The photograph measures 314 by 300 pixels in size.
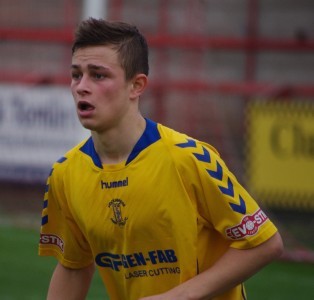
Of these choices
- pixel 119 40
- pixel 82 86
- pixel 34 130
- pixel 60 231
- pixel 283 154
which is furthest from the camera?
pixel 34 130

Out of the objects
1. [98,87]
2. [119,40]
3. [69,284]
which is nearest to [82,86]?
[98,87]

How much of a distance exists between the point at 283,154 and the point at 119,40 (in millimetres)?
7889

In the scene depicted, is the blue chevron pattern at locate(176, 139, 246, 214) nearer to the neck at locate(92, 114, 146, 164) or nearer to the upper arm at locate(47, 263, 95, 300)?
the neck at locate(92, 114, 146, 164)

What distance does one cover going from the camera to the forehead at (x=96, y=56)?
4.02 m

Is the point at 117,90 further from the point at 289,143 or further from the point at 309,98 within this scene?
the point at 309,98

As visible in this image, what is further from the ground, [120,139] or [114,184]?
[120,139]

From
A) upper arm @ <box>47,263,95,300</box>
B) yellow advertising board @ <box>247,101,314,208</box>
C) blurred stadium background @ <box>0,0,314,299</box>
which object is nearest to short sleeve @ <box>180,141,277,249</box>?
upper arm @ <box>47,263,95,300</box>

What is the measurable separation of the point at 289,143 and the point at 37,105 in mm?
3748

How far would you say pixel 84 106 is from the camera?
399 centimetres

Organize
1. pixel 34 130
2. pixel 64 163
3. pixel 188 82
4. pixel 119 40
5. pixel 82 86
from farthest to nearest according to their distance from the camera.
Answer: pixel 188 82 < pixel 34 130 < pixel 64 163 < pixel 119 40 < pixel 82 86

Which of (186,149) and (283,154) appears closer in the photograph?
(186,149)

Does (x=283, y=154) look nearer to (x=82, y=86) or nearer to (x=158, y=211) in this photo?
(x=158, y=211)

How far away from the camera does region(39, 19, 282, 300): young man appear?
4.02 metres

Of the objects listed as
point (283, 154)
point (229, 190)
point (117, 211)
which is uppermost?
point (229, 190)
